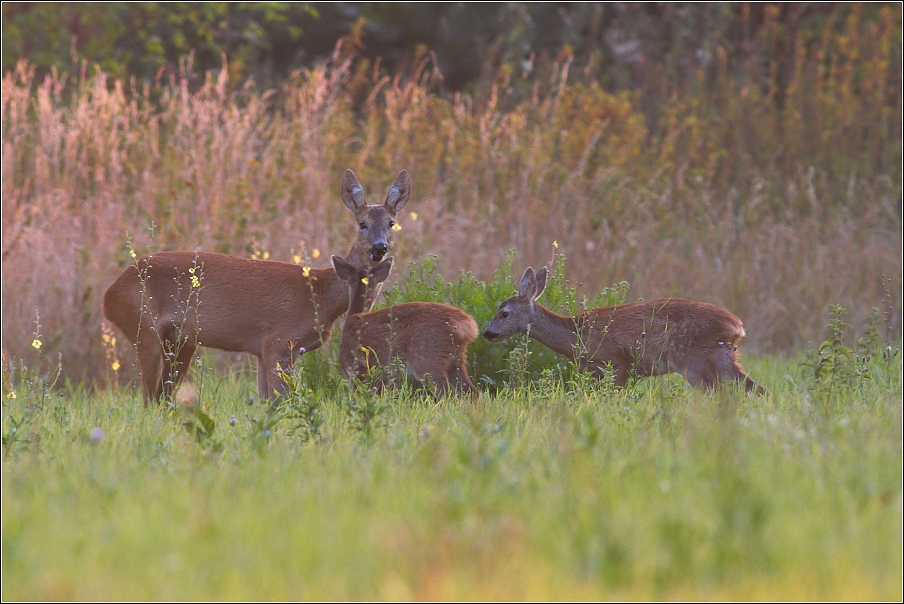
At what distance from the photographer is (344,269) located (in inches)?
262

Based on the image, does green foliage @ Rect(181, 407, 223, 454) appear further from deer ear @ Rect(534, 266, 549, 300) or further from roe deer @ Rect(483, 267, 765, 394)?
deer ear @ Rect(534, 266, 549, 300)

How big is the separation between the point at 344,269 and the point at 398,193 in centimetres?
76

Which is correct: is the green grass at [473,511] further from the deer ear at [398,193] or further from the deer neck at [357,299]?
the deer ear at [398,193]

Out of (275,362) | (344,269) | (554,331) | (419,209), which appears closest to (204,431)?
(275,362)

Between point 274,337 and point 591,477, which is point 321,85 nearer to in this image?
point 274,337

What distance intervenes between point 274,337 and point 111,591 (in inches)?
152

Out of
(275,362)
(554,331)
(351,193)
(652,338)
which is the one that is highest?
(351,193)

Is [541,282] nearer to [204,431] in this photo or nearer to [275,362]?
[275,362]

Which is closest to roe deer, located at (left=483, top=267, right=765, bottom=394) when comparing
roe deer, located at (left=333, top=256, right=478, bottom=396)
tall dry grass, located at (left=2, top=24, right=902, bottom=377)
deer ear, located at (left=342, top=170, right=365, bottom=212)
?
roe deer, located at (left=333, top=256, right=478, bottom=396)

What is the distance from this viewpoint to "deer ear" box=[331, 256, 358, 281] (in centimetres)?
659

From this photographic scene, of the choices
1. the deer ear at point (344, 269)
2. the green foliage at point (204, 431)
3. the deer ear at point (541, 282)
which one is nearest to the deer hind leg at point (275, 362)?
the deer ear at point (344, 269)

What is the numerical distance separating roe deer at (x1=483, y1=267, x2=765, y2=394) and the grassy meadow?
0.19 m

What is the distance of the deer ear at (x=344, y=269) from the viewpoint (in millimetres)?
6590

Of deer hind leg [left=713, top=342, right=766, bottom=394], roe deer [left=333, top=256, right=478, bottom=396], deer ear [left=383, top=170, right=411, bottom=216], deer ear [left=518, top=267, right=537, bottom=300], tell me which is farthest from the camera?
deer ear [left=383, top=170, right=411, bottom=216]
